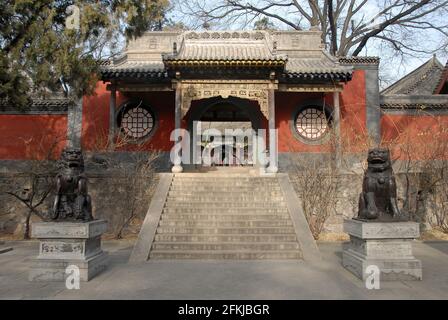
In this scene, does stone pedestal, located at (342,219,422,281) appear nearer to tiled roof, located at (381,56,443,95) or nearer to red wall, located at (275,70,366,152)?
red wall, located at (275,70,366,152)

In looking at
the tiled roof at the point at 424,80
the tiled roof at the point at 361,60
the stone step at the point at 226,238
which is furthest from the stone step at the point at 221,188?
the tiled roof at the point at 424,80

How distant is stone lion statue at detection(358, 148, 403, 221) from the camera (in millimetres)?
5098

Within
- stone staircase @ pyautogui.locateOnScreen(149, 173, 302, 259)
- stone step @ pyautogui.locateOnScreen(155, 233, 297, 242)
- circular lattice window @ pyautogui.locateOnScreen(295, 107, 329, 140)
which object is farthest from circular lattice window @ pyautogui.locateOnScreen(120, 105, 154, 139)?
stone step @ pyautogui.locateOnScreen(155, 233, 297, 242)

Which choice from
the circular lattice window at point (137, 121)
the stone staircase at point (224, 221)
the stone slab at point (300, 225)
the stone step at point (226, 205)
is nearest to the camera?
the stone slab at point (300, 225)

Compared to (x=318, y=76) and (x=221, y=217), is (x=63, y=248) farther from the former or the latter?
(x=318, y=76)

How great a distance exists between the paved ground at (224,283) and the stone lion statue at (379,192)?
0.86 metres

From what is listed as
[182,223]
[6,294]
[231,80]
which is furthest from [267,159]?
[6,294]

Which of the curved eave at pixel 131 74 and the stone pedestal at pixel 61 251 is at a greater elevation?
the curved eave at pixel 131 74

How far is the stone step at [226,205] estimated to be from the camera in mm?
8055

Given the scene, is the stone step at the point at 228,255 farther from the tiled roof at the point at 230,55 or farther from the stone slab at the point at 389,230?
the tiled roof at the point at 230,55

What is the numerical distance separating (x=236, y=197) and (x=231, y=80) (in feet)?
13.6

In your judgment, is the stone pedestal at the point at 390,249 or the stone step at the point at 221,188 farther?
the stone step at the point at 221,188

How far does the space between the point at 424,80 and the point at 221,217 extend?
13269mm
